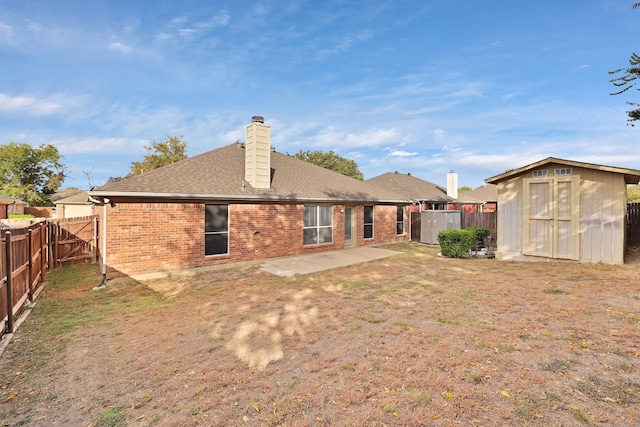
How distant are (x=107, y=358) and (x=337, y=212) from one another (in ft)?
37.5

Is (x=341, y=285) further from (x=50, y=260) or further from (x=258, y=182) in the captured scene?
(x=50, y=260)

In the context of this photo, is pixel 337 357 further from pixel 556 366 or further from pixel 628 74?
pixel 628 74

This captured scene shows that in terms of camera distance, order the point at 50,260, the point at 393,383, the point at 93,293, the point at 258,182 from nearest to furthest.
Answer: the point at 393,383
the point at 93,293
the point at 50,260
the point at 258,182

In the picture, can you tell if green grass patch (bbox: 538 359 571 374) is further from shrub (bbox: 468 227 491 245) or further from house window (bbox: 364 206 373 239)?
house window (bbox: 364 206 373 239)

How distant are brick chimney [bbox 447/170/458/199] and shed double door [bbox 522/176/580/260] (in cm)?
1573

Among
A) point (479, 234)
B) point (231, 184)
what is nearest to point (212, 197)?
point (231, 184)

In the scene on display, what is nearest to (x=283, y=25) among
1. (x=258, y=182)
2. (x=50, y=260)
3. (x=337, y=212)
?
(x=258, y=182)

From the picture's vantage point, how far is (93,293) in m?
8.01

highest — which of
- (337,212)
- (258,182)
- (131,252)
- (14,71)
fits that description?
(14,71)

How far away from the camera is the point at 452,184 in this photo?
2570 cm

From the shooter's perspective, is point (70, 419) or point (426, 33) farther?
point (426, 33)

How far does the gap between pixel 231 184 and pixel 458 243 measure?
9.69 m

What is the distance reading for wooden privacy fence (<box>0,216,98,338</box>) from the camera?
207 inches

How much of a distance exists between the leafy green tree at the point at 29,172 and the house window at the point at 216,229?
152 ft
